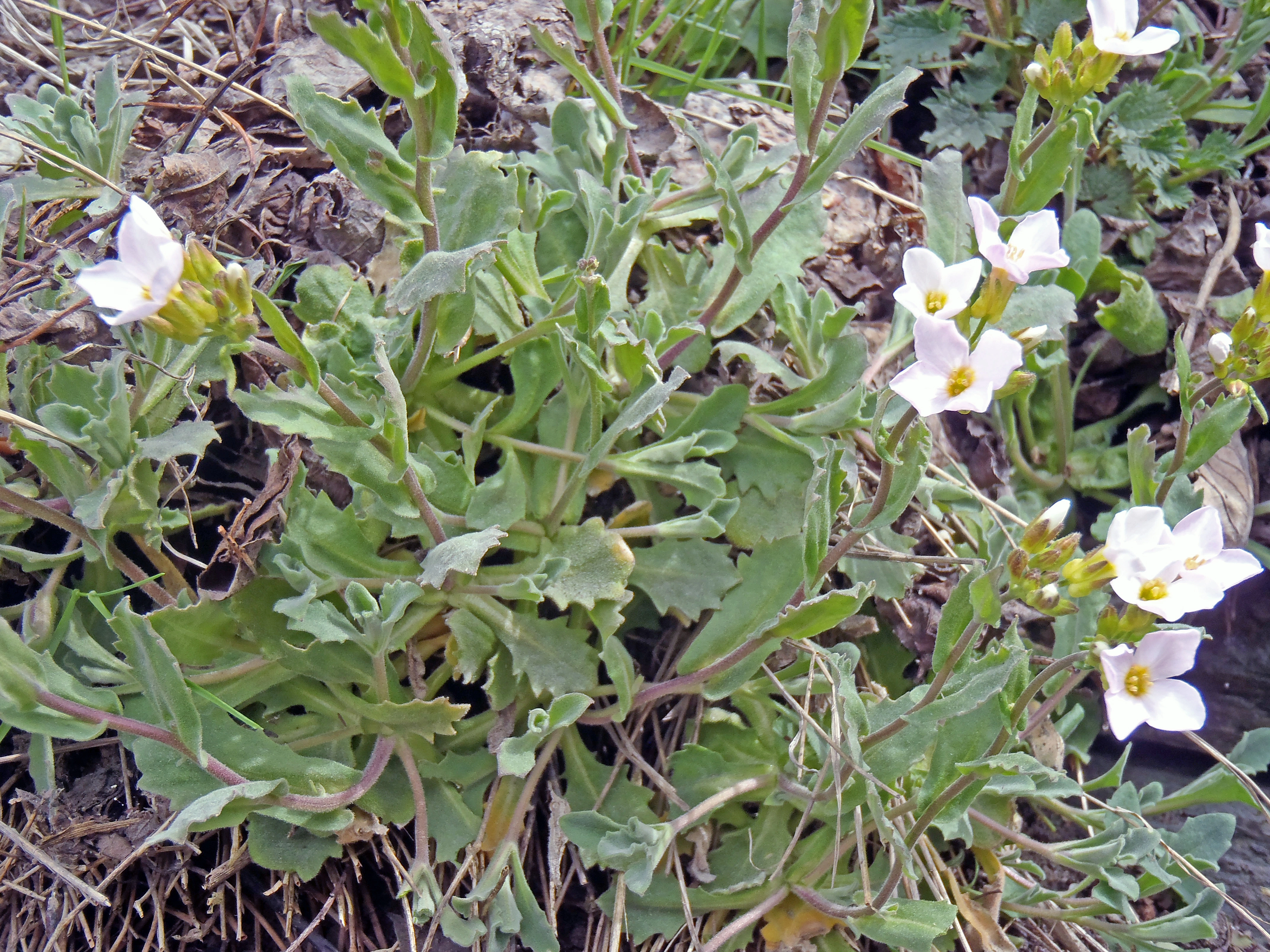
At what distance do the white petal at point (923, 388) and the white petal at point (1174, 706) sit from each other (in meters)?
0.67

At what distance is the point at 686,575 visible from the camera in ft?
8.21

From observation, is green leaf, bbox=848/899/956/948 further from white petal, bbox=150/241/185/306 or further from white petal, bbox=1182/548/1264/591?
white petal, bbox=150/241/185/306

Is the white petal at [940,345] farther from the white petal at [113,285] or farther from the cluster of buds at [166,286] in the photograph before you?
the white petal at [113,285]

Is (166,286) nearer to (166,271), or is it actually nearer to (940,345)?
(166,271)

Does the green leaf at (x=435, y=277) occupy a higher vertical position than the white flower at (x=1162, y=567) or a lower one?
higher

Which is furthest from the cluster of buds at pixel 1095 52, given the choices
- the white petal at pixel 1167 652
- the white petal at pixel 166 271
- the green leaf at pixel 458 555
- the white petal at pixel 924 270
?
the white petal at pixel 166 271

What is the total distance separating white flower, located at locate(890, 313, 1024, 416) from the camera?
1.70 m

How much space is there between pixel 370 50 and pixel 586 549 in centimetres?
124

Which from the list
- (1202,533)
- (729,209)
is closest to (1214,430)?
(1202,533)

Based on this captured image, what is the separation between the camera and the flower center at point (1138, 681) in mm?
1809

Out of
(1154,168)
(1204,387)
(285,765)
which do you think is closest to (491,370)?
(285,765)

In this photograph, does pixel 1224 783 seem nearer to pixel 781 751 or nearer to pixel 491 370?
pixel 781 751

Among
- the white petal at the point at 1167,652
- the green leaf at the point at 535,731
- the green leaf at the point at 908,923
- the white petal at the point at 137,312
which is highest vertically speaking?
the white petal at the point at 137,312

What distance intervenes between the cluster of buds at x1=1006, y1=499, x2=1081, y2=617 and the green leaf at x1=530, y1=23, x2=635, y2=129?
148cm
